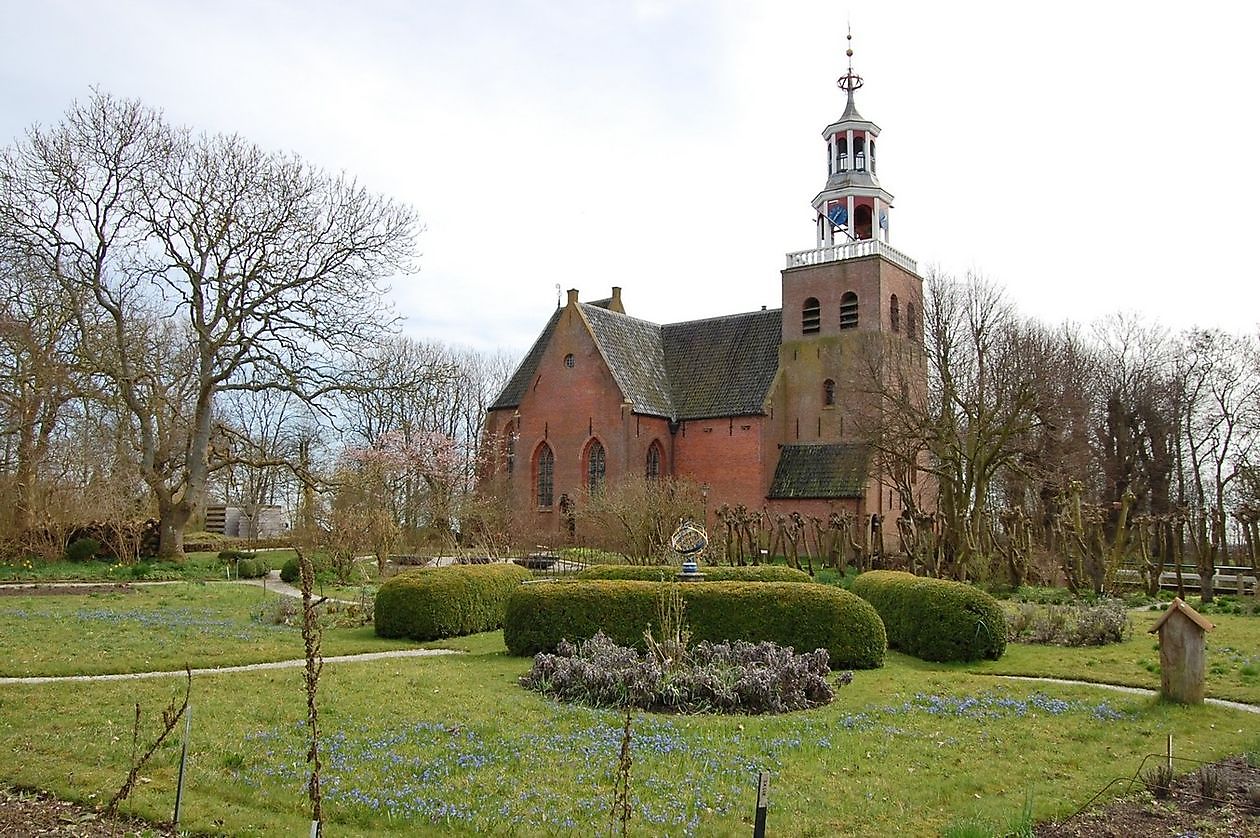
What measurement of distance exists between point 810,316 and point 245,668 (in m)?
28.7

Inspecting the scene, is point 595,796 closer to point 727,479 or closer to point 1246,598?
point 1246,598

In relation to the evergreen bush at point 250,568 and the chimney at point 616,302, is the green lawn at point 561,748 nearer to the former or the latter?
the evergreen bush at point 250,568

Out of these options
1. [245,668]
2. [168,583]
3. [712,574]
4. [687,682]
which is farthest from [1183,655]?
[168,583]

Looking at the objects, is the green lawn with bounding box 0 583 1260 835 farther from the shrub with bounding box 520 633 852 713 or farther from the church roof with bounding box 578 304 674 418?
the church roof with bounding box 578 304 674 418

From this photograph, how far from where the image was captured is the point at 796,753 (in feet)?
26.7

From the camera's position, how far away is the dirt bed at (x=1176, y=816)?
245 inches

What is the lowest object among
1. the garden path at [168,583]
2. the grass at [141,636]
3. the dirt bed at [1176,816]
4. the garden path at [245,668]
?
the dirt bed at [1176,816]

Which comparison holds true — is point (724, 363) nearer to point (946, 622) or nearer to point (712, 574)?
point (712, 574)

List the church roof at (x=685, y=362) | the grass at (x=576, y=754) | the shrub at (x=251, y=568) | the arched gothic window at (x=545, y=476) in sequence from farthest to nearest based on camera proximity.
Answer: the arched gothic window at (x=545, y=476) → the church roof at (x=685, y=362) → the shrub at (x=251, y=568) → the grass at (x=576, y=754)

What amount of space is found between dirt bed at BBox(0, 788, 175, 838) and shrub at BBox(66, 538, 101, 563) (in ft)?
77.8

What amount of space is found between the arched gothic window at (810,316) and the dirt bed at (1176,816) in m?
30.4

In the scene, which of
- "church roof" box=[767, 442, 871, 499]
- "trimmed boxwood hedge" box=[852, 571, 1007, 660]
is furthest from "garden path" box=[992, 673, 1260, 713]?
"church roof" box=[767, 442, 871, 499]

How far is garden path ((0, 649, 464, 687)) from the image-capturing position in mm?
10867

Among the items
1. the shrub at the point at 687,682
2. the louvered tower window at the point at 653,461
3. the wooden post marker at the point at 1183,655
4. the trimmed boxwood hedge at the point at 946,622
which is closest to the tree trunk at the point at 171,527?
the louvered tower window at the point at 653,461
